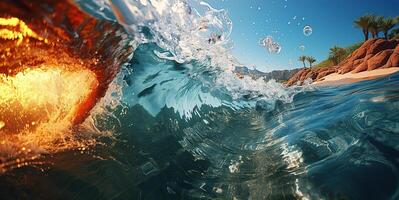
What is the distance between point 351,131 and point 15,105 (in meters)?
3.06

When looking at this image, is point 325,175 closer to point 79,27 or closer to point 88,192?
point 88,192

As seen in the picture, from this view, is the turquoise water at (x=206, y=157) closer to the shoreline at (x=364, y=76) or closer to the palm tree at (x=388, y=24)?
the shoreline at (x=364, y=76)

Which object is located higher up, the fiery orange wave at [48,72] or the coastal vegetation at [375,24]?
the coastal vegetation at [375,24]

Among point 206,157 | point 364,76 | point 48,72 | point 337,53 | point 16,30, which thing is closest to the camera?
point 16,30

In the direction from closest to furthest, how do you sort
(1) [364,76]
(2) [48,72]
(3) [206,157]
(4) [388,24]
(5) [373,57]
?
(2) [48,72] → (3) [206,157] → (1) [364,76] → (5) [373,57] → (4) [388,24]

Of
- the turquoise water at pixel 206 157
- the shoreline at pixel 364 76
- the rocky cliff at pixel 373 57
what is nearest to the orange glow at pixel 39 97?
the turquoise water at pixel 206 157

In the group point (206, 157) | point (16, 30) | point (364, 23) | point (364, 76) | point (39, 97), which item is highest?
point (364, 23)

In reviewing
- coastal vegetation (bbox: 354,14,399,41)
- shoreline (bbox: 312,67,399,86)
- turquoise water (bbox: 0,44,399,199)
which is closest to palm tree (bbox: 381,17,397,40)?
coastal vegetation (bbox: 354,14,399,41)

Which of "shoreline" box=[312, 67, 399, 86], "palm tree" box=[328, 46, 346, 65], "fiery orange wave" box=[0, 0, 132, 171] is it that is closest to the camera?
"fiery orange wave" box=[0, 0, 132, 171]

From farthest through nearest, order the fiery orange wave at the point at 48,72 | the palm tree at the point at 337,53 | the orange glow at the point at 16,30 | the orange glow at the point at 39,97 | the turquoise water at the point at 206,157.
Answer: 1. the palm tree at the point at 337,53
2. the turquoise water at the point at 206,157
3. the orange glow at the point at 39,97
4. the fiery orange wave at the point at 48,72
5. the orange glow at the point at 16,30

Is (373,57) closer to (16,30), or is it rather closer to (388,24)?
(388,24)

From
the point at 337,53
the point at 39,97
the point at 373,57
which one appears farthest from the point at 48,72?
the point at 337,53

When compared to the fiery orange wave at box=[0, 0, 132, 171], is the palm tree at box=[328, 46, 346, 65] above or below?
above

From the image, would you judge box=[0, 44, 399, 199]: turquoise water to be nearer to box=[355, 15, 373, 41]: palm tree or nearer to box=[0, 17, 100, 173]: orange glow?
box=[0, 17, 100, 173]: orange glow
